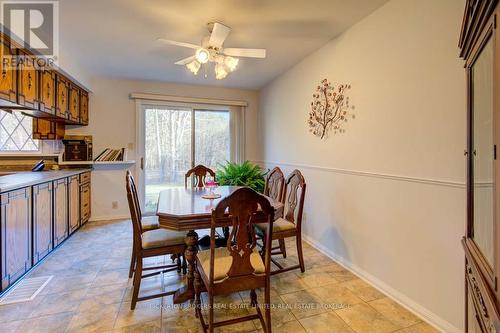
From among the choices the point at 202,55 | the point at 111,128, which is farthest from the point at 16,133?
the point at 202,55

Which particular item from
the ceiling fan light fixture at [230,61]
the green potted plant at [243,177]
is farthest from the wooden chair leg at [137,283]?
the green potted plant at [243,177]

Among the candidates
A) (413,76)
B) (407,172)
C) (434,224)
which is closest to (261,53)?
(413,76)

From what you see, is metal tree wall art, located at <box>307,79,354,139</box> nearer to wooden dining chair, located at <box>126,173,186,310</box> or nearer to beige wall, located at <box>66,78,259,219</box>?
wooden dining chair, located at <box>126,173,186,310</box>

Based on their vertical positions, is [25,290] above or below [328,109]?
below

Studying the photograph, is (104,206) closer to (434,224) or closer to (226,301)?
(226,301)

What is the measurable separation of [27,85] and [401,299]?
391 centimetres

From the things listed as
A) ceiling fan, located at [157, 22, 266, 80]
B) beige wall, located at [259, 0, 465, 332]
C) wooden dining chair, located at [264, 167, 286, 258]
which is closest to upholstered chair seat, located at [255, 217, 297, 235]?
wooden dining chair, located at [264, 167, 286, 258]

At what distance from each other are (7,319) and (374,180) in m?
3.04

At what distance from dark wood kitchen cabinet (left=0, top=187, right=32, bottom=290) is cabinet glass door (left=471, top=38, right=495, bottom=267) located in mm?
3034

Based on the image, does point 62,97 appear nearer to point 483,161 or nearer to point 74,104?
point 74,104

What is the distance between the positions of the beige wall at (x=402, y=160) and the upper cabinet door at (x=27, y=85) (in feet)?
10.2

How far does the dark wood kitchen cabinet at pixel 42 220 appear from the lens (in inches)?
101

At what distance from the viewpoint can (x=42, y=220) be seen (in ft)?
8.89

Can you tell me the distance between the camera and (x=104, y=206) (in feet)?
14.3
